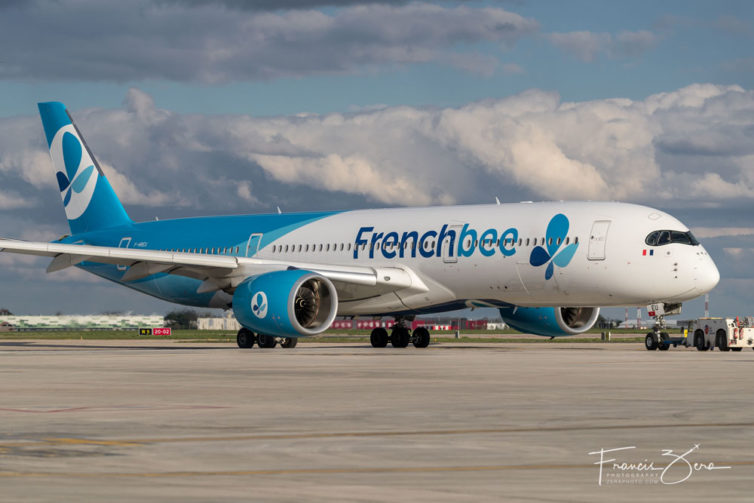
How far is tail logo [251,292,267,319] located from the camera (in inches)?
1511

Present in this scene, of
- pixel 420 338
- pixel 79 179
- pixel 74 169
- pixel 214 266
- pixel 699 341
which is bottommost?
pixel 699 341

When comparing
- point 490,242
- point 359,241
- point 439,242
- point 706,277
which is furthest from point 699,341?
point 359,241

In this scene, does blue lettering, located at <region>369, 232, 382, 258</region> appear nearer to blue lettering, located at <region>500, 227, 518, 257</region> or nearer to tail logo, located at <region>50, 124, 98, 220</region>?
blue lettering, located at <region>500, 227, 518, 257</region>

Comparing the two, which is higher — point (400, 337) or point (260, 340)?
point (400, 337)

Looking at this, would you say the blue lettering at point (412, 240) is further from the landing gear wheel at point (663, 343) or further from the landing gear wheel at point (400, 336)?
the landing gear wheel at point (663, 343)

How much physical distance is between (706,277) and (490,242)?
701 cm

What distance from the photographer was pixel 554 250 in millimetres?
38594

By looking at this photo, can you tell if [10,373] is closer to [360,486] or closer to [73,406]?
[73,406]

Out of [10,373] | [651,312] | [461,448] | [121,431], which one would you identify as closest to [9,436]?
[121,431]

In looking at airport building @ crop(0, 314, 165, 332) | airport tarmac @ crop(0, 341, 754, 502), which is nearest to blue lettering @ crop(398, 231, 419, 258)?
airport tarmac @ crop(0, 341, 754, 502)

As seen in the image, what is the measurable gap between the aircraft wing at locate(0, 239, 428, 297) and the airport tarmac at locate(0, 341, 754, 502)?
707 inches

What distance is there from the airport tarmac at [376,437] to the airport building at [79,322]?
299 feet

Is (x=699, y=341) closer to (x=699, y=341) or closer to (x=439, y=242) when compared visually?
(x=699, y=341)

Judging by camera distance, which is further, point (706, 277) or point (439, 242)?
point (439, 242)
